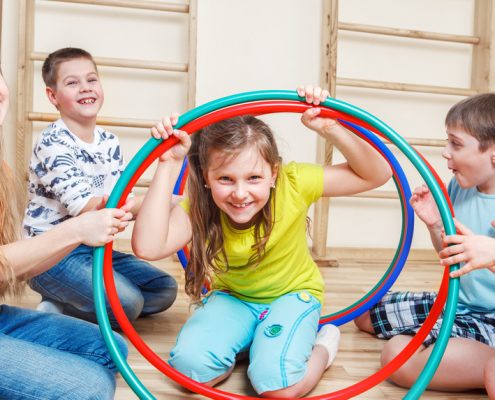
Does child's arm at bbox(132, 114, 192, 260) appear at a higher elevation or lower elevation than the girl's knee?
higher

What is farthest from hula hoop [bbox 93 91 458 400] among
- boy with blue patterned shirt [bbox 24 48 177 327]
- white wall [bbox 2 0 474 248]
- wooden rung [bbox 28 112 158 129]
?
white wall [bbox 2 0 474 248]

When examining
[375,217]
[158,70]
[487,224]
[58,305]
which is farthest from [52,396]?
[375,217]

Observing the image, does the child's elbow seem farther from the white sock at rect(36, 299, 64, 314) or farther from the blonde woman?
the white sock at rect(36, 299, 64, 314)

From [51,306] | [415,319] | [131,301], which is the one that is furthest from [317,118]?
[51,306]

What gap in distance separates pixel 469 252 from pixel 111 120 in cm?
199

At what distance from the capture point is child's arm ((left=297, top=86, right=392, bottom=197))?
1.44 meters

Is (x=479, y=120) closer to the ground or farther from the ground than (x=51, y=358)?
farther from the ground

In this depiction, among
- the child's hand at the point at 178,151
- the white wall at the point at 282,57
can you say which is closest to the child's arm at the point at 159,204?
the child's hand at the point at 178,151

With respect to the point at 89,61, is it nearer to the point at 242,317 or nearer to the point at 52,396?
the point at 242,317

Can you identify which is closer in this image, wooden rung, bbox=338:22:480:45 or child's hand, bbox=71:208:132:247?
child's hand, bbox=71:208:132:247

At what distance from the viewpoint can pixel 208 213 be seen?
1.57 meters

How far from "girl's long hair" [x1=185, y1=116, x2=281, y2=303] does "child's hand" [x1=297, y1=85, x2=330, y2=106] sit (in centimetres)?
18

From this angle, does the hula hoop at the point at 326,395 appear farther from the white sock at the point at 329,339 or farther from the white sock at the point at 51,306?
the white sock at the point at 51,306

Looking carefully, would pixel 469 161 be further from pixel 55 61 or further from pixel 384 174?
pixel 55 61
